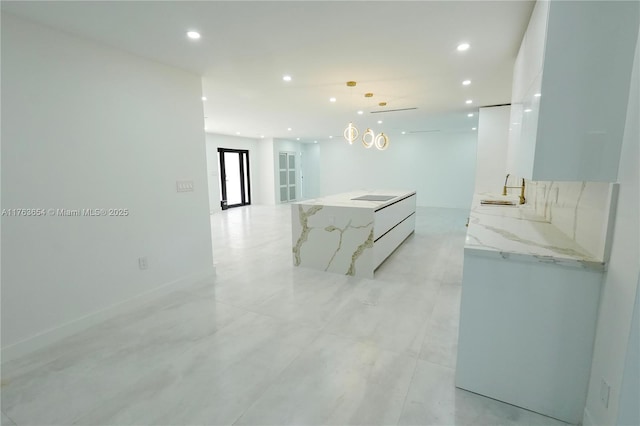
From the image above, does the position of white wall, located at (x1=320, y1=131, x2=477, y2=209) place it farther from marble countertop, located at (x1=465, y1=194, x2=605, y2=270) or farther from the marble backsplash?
marble countertop, located at (x1=465, y1=194, x2=605, y2=270)

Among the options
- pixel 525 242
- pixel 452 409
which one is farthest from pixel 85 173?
pixel 525 242

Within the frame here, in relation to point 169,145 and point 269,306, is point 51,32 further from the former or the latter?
point 269,306

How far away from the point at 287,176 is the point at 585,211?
10251 millimetres

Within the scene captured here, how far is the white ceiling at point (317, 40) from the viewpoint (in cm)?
206

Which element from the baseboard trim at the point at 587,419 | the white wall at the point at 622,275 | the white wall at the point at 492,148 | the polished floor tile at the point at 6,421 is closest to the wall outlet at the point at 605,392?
the white wall at the point at 622,275

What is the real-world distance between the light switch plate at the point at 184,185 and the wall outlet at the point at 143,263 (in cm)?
82

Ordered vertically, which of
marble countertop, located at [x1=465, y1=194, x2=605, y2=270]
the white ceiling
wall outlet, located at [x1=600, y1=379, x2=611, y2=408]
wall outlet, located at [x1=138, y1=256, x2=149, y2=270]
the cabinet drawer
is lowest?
wall outlet, located at [x1=600, y1=379, x2=611, y2=408]

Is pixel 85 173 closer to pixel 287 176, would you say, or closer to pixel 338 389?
pixel 338 389

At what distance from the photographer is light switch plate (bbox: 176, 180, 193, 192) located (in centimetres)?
331

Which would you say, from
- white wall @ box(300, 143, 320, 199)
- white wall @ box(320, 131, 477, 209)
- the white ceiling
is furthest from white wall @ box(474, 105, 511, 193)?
white wall @ box(300, 143, 320, 199)

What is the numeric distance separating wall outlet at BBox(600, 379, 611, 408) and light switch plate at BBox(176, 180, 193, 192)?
3.65 meters

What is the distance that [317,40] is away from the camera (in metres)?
2.55

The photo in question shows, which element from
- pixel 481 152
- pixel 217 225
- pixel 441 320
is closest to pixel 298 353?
pixel 441 320

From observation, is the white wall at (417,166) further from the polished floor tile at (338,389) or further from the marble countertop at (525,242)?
the polished floor tile at (338,389)
